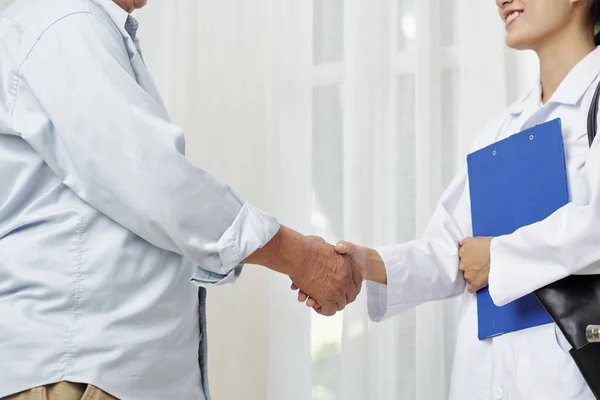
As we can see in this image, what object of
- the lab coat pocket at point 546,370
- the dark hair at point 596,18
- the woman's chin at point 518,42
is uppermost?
the dark hair at point 596,18

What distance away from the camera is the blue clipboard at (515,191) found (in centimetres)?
133

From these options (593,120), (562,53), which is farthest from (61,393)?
(562,53)

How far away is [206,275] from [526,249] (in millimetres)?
551

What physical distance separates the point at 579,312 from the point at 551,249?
111 mm

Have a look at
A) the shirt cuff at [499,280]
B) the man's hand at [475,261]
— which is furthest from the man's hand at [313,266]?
the shirt cuff at [499,280]

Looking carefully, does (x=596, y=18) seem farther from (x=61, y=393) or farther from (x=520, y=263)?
(x=61, y=393)

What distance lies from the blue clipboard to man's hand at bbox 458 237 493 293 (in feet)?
0.08

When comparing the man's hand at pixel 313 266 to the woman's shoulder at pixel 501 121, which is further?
the woman's shoulder at pixel 501 121

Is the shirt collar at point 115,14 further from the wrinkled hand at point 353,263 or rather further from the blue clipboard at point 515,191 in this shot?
the blue clipboard at point 515,191

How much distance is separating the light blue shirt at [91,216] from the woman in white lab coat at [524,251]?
471 mm

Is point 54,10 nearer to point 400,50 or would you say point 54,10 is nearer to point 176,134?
point 176,134

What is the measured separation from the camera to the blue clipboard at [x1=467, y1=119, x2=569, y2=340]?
4.35 feet

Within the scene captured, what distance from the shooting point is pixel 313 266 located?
1453mm

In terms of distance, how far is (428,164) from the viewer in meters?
1.90
